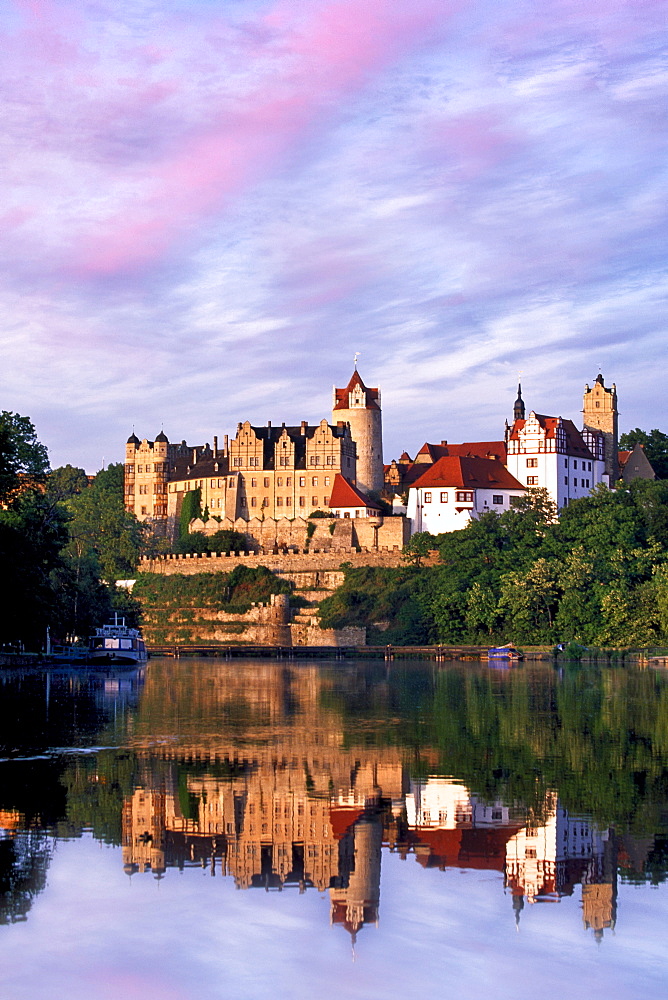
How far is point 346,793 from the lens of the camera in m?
21.3

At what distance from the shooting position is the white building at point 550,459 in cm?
9606

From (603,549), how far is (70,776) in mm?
62963

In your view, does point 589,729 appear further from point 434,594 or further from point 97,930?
point 434,594

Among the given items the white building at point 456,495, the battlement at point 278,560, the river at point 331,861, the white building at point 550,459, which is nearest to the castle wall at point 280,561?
the battlement at point 278,560

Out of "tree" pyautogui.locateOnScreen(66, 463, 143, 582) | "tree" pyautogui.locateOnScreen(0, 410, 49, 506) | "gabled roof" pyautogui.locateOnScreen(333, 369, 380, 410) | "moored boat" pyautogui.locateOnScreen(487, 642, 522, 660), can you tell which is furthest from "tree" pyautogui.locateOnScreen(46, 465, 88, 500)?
"tree" pyautogui.locateOnScreen(0, 410, 49, 506)

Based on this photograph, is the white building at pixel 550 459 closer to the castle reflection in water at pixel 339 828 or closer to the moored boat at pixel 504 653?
the moored boat at pixel 504 653

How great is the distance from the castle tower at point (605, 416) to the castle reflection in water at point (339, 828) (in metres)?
77.7

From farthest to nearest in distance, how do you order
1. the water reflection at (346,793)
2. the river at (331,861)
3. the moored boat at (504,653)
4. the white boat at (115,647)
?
the moored boat at (504,653)
the white boat at (115,647)
the water reflection at (346,793)
the river at (331,861)

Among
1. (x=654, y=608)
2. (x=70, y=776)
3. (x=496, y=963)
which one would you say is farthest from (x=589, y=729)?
(x=654, y=608)

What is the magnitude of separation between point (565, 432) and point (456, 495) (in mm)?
10044

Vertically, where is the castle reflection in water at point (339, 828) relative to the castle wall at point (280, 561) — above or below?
below

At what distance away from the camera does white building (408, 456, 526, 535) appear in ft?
307

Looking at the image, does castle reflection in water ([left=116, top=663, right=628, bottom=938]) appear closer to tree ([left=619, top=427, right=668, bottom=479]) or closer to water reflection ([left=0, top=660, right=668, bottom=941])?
water reflection ([left=0, top=660, right=668, bottom=941])

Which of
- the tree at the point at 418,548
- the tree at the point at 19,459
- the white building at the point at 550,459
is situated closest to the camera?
the tree at the point at 19,459
